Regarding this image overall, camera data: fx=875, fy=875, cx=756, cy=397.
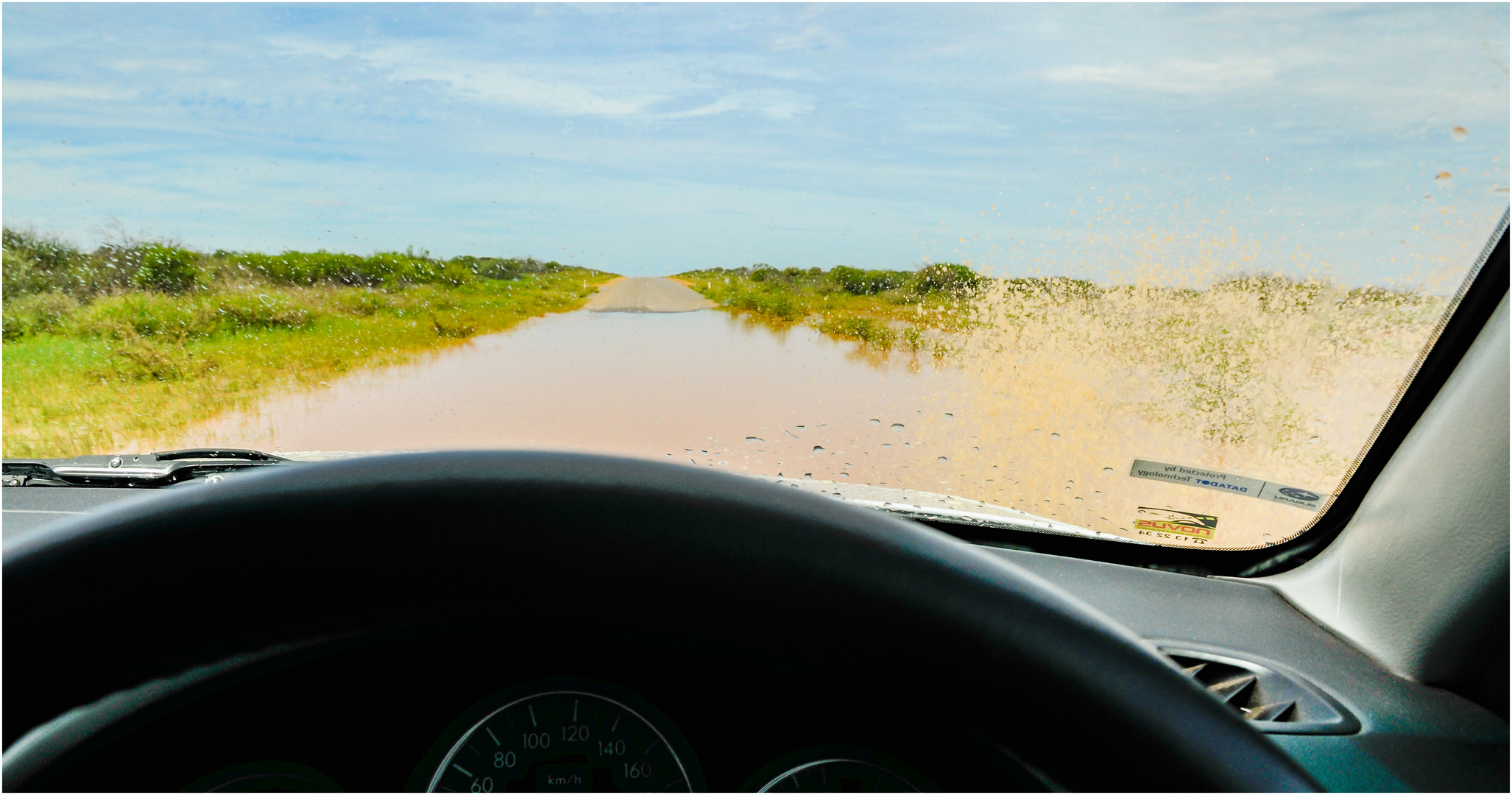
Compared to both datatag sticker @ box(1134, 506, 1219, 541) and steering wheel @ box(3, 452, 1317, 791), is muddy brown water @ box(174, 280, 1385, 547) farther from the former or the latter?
steering wheel @ box(3, 452, 1317, 791)

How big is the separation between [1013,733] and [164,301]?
3103mm

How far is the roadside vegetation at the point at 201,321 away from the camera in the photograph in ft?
9.00

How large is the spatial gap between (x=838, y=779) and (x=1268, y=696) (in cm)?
121

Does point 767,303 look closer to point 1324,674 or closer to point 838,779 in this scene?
point 1324,674

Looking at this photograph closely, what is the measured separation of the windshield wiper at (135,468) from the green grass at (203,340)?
0.26 meters

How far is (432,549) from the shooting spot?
2.57 ft

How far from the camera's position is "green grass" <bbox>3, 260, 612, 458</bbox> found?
281 cm

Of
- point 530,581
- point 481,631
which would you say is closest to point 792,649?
point 530,581

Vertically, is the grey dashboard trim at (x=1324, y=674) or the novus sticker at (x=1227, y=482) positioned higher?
the novus sticker at (x=1227, y=482)

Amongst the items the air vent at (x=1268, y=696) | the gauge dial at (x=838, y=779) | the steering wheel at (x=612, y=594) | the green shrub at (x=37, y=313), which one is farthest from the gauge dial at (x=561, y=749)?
the green shrub at (x=37, y=313)

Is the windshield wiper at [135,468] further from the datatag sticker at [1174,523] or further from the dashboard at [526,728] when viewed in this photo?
the datatag sticker at [1174,523]

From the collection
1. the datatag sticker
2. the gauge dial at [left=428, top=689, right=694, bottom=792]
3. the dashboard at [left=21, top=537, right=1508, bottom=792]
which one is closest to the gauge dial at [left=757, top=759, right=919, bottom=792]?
the dashboard at [left=21, top=537, right=1508, bottom=792]

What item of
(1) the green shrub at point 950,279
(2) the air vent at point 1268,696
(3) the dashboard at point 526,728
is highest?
(1) the green shrub at point 950,279

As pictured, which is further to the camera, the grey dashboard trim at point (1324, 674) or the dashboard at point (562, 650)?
the grey dashboard trim at point (1324, 674)
